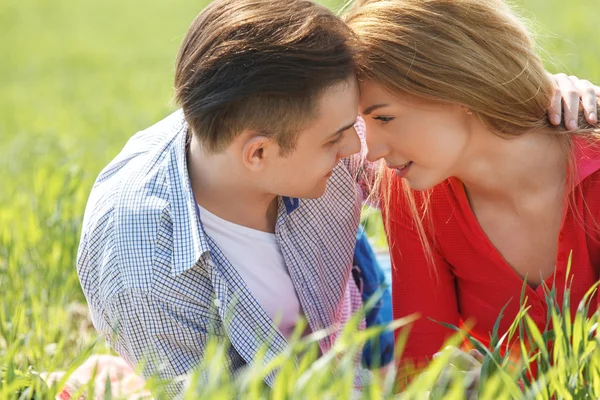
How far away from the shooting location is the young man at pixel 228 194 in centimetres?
227

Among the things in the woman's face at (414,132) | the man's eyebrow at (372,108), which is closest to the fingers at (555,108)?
the woman's face at (414,132)

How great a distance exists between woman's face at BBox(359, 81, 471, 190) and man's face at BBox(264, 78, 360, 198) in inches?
2.1

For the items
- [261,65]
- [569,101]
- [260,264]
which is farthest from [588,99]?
[260,264]

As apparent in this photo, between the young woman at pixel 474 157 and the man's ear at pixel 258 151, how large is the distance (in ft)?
0.85

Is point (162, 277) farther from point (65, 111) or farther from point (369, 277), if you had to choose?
point (65, 111)

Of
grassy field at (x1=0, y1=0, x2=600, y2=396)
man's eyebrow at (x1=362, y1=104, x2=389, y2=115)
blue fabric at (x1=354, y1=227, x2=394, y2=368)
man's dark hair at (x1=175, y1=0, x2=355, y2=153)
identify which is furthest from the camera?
blue fabric at (x1=354, y1=227, x2=394, y2=368)

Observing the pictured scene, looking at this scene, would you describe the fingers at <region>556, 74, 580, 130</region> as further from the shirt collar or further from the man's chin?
the shirt collar

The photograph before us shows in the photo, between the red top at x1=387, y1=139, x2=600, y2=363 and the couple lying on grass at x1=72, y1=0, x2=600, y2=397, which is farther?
the red top at x1=387, y1=139, x2=600, y2=363

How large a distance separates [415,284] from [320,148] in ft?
1.77

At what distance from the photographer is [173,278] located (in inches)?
93.5

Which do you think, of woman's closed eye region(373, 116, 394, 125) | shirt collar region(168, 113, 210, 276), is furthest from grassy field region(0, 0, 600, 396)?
woman's closed eye region(373, 116, 394, 125)

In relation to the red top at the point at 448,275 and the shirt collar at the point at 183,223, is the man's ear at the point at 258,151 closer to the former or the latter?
the shirt collar at the point at 183,223

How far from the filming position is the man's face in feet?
7.63

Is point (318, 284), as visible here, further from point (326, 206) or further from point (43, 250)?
point (43, 250)
